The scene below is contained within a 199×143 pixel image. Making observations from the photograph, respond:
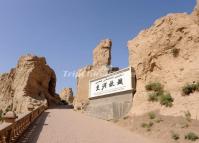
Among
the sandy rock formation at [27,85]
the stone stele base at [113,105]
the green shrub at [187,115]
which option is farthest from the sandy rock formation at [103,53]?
the green shrub at [187,115]

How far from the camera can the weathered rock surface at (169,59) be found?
1445 centimetres

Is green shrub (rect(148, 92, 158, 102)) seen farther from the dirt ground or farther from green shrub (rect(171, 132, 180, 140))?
green shrub (rect(171, 132, 180, 140))

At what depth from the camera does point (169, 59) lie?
55.2 ft

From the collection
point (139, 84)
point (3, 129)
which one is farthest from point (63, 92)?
point (3, 129)

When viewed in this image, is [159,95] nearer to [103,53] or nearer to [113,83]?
[113,83]

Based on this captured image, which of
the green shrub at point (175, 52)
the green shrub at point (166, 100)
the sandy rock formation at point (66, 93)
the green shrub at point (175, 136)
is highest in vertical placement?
the green shrub at point (175, 52)

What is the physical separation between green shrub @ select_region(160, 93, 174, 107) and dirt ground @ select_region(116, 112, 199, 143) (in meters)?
0.87

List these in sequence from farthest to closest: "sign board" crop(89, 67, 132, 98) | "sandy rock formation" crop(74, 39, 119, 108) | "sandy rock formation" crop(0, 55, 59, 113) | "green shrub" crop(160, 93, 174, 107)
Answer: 1. "sandy rock formation" crop(0, 55, 59, 113)
2. "sandy rock formation" crop(74, 39, 119, 108)
3. "sign board" crop(89, 67, 132, 98)
4. "green shrub" crop(160, 93, 174, 107)

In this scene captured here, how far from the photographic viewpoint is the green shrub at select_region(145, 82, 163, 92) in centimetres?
1644

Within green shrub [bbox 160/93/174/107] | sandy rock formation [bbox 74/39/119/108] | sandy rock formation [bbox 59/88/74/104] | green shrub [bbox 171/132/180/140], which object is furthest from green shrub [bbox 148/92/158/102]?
sandy rock formation [bbox 59/88/74/104]

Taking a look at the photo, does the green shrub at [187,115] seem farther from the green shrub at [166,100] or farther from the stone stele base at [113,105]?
the stone stele base at [113,105]

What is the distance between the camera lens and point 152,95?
16.3 metres

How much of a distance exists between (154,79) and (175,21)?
15.2 ft

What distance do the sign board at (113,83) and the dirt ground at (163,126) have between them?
3758 mm
